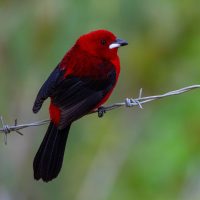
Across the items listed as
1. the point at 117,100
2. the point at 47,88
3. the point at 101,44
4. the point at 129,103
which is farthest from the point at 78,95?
the point at 117,100

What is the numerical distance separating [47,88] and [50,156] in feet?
1.73

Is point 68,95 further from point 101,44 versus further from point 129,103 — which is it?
point 101,44

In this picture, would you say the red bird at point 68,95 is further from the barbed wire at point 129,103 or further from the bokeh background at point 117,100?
the bokeh background at point 117,100

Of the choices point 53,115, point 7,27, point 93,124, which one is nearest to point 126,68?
point 93,124

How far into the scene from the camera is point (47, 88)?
670 centimetres

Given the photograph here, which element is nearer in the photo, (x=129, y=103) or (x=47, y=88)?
(x=129, y=103)

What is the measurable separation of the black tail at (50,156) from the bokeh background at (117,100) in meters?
1.84

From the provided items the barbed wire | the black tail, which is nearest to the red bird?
the black tail

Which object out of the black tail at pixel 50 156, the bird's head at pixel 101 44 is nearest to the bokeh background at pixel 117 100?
the bird's head at pixel 101 44

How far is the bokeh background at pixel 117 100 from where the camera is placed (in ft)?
28.1

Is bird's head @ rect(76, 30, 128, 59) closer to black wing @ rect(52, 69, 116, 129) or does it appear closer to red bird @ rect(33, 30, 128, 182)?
red bird @ rect(33, 30, 128, 182)

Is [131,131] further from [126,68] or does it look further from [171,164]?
[171,164]

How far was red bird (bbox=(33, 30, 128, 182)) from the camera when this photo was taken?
6.56m

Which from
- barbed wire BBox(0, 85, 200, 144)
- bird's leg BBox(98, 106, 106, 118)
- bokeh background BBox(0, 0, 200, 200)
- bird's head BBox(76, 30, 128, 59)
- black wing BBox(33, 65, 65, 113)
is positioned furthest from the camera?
bokeh background BBox(0, 0, 200, 200)
